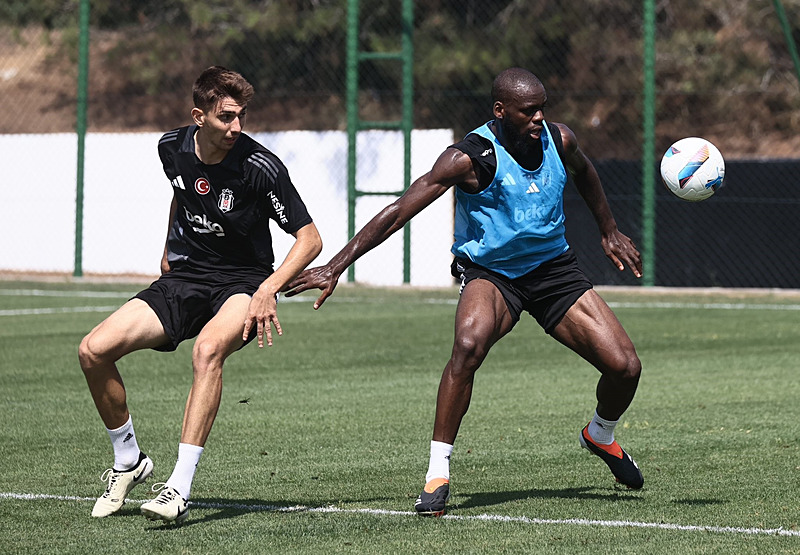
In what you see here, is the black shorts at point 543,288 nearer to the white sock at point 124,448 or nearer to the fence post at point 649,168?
the white sock at point 124,448

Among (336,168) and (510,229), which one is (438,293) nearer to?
(336,168)

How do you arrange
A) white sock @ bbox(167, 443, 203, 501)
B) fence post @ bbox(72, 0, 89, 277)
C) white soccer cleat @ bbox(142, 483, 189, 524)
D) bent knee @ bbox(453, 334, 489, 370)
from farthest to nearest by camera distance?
fence post @ bbox(72, 0, 89, 277)
bent knee @ bbox(453, 334, 489, 370)
white sock @ bbox(167, 443, 203, 501)
white soccer cleat @ bbox(142, 483, 189, 524)

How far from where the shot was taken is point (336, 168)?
21.0 meters

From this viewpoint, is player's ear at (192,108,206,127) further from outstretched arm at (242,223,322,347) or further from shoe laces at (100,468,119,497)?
shoe laces at (100,468,119,497)

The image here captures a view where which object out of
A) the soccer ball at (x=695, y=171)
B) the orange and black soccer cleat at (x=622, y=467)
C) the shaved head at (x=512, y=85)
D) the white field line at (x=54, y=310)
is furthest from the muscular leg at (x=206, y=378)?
the white field line at (x=54, y=310)

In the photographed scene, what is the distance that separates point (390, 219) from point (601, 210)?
1.34 metres

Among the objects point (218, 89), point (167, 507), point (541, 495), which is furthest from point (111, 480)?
point (541, 495)

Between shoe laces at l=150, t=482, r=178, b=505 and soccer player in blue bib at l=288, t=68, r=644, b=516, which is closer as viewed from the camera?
shoe laces at l=150, t=482, r=178, b=505

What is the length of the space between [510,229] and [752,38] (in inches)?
992

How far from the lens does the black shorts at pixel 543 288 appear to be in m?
6.83

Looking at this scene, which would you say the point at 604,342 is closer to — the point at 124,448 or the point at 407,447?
the point at 407,447

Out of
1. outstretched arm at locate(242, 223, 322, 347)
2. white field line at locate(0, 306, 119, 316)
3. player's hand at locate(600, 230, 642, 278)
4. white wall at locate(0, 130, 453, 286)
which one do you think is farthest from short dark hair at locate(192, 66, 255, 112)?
white wall at locate(0, 130, 453, 286)

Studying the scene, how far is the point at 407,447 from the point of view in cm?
816

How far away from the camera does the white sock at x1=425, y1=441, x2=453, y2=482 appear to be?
252 inches
